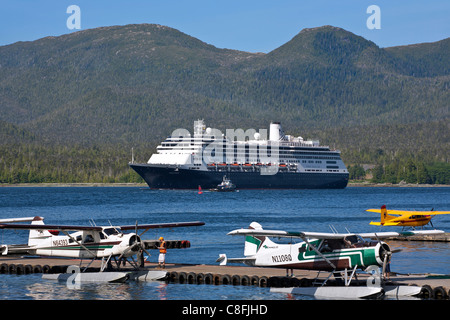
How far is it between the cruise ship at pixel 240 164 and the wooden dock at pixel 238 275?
9332 cm

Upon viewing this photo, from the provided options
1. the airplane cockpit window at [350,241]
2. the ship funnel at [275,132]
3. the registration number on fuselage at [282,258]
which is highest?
the ship funnel at [275,132]

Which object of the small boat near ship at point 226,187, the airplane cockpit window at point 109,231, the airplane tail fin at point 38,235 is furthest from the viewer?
the small boat near ship at point 226,187

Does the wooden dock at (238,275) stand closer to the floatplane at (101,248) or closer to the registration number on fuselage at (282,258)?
the registration number on fuselage at (282,258)

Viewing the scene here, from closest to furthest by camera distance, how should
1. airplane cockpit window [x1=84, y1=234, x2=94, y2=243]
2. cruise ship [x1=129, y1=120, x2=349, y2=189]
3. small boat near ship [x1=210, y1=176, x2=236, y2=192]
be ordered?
1. airplane cockpit window [x1=84, y1=234, x2=94, y2=243]
2. small boat near ship [x1=210, y1=176, x2=236, y2=192]
3. cruise ship [x1=129, y1=120, x2=349, y2=189]

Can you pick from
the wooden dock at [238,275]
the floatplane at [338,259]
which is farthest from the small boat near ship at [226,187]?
the floatplane at [338,259]

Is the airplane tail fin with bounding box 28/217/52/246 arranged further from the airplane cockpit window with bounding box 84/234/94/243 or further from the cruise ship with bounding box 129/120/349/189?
the cruise ship with bounding box 129/120/349/189

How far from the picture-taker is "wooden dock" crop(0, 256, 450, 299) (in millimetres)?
22922

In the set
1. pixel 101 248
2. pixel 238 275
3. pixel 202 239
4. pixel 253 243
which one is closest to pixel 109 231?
pixel 101 248

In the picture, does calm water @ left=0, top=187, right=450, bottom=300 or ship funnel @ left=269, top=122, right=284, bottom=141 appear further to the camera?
ship funnel @ left=269, top=122, right=284, bottom=141

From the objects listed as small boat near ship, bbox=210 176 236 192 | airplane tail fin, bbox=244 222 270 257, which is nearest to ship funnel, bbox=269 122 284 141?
small boat near ship, bbox=210 176 236 192

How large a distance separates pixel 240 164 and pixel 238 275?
4121 inches

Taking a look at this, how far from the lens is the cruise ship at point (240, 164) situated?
125 m

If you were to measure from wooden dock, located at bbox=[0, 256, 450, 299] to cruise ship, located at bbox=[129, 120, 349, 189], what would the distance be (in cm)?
9332

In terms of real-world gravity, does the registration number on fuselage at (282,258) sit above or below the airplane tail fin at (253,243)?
below
